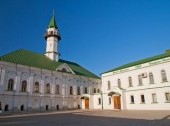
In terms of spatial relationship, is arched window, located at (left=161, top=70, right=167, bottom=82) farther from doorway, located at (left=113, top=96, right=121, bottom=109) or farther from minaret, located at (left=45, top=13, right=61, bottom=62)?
minaret, located at (left=45, top=13, right=61, bottom=62)

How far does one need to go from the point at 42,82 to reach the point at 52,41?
14.2m

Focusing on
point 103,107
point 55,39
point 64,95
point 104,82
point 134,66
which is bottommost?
Answer: point 103,107

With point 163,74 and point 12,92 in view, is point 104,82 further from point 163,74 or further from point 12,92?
point 12,92

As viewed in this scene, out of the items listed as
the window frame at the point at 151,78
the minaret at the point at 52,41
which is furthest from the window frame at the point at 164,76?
the minaret at the point at 52,41

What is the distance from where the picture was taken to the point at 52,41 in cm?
4491

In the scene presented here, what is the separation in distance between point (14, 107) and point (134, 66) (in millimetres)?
23176

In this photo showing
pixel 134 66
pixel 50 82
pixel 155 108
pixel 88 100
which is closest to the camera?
pixel 155 108

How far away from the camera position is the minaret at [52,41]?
145ft

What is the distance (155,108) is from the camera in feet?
91.4

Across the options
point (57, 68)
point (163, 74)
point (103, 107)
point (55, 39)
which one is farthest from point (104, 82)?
point (55, 39)

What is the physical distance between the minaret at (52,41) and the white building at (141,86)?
15.4m

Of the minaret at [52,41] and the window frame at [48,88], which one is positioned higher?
the minaret at [52,41]

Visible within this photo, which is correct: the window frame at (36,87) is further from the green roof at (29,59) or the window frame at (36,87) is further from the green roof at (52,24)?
the green roof at (52,24)

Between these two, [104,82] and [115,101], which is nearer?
[115,101]
